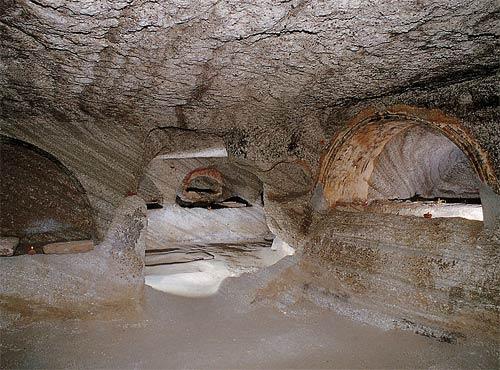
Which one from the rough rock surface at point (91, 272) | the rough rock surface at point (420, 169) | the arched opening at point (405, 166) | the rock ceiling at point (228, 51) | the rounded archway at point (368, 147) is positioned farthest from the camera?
the rough rock surface at point (420, 169)

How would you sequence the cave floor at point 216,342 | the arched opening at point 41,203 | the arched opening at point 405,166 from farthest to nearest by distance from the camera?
1. the arched opening at point 41,203
2. the arched opening at point 405,166
3. the cave floor at point 216,342

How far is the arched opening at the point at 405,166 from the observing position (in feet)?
9.33

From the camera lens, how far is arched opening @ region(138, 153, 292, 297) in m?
6.06

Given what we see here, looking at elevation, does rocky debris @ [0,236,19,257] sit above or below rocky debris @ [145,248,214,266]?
above

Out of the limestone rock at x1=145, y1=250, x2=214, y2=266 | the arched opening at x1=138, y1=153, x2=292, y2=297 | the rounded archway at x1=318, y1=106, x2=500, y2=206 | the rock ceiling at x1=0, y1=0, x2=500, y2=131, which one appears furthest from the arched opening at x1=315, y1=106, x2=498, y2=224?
the limestone rock at x1=145, y1=250, x2=214, y2=266

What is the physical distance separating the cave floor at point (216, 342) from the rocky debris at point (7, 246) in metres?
0.61

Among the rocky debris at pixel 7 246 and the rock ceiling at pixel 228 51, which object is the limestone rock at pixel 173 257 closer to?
the rocky debris at pixel 7 246

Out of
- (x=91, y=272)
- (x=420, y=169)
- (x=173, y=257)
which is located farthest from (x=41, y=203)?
(x=420, y=169)

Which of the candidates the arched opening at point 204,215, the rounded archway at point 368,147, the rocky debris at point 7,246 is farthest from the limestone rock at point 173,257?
the rounded archway at point 368,147

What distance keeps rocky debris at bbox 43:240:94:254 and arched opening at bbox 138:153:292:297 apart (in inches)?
72.4

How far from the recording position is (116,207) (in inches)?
153

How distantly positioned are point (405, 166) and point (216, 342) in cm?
430

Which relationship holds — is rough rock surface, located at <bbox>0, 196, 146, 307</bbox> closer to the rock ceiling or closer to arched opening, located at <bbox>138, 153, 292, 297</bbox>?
the rock ceiling

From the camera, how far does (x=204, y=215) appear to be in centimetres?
692
